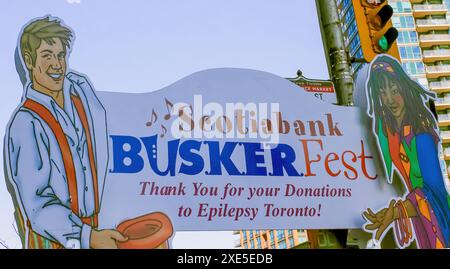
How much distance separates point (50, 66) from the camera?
803cm

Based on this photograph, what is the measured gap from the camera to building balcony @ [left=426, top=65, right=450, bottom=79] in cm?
4350

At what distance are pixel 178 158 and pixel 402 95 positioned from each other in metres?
4.00

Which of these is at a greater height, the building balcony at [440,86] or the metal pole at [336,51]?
the building balcony at [440,86]

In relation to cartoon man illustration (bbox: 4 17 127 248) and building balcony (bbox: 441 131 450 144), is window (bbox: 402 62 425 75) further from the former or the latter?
cartoon man illustration (bbox: 4 17 127 248)

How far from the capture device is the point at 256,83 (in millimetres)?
9070

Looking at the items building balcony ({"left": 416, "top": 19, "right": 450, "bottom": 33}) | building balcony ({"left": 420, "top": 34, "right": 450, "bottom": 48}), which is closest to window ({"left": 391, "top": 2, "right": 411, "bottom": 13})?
building balcony ({"left": 416, "top": 19, "right": 450, "bottom": 33})

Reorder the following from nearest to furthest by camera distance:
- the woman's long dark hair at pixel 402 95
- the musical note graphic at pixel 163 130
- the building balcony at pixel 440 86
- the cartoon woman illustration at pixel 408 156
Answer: the musical note graphic at pixel 163 130
the cartoon woman illustration at pixel 408 156
the woman's long dark hair at pixel 402 95
the building balcony at pixel 440 86

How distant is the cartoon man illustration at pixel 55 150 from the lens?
Answer: 7.46 meters

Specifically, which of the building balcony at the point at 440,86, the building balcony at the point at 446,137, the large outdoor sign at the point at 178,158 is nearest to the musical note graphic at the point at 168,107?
the large outdoor sign at the point at 178,158

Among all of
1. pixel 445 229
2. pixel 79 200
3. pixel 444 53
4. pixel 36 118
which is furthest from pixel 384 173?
pixel 444 53

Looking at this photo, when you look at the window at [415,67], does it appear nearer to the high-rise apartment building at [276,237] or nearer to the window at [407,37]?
the window at [407,37]

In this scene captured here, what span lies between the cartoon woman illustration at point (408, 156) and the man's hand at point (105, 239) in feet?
12.3

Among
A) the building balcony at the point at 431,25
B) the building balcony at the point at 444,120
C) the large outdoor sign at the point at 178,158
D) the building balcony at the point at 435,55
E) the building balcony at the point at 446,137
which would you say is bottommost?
the large outdoor sign at the point at 178,158
